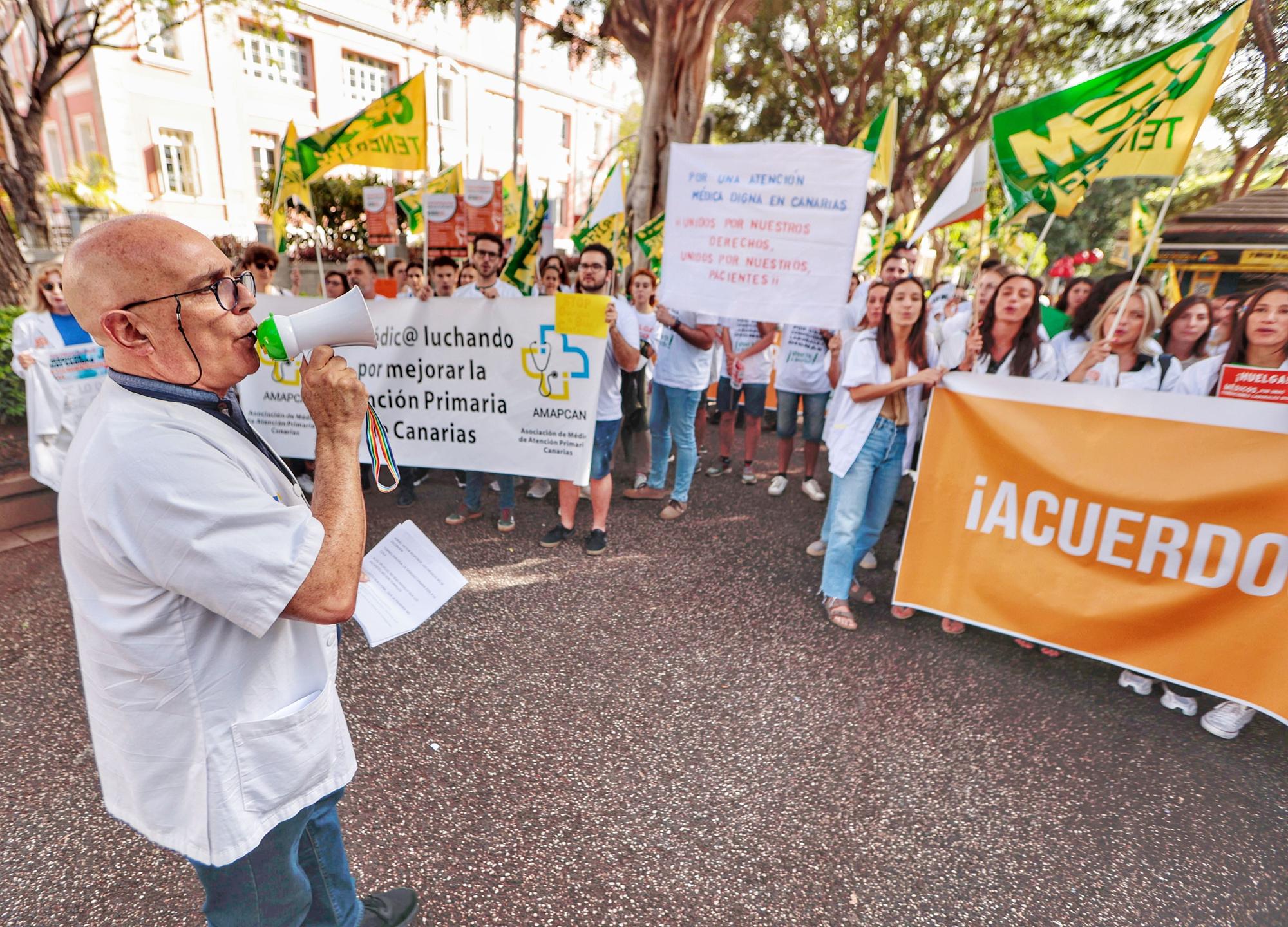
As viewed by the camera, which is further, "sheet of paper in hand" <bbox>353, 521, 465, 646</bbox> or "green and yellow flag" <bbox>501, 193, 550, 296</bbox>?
Result: "green and yellow flag" <bbox>501, 193, 550, 296</bbox>

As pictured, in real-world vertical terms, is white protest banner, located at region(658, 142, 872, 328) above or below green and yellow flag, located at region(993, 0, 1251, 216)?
below

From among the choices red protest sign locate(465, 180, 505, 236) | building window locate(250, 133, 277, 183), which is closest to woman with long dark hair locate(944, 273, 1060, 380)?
red protest sign locate(465, 180, 505, 236)

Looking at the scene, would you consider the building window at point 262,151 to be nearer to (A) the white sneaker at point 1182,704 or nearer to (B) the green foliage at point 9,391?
(B) the green foliage at point 9,391

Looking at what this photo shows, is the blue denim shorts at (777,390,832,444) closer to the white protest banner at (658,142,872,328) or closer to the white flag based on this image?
the white flag

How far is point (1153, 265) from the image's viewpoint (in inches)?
491

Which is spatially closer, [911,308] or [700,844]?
[700,844]

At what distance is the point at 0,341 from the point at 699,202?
539cm

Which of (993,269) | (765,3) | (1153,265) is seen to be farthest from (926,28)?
(993,269)

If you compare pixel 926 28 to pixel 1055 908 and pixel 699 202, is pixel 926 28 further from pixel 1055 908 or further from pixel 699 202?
pixel 1055 908

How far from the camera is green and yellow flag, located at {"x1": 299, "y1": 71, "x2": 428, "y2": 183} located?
4848 millimetres

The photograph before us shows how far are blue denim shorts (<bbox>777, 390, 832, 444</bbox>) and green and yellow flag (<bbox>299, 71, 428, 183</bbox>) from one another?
129 inches

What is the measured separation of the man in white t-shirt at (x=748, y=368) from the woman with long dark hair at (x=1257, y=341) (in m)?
2.82

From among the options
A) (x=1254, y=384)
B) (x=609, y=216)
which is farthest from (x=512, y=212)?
(x=1254, y=384)

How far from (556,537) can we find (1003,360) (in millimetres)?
2943
